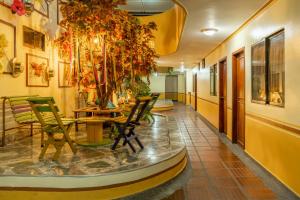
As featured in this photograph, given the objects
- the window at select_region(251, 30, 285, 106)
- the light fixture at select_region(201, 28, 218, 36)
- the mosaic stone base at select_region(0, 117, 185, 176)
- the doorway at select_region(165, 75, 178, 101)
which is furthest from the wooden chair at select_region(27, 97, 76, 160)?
the doorway at select_region(165, 75, 178, 101)

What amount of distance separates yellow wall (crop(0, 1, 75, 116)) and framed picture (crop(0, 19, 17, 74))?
86mm

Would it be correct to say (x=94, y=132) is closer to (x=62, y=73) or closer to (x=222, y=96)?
(x=62, y=73)

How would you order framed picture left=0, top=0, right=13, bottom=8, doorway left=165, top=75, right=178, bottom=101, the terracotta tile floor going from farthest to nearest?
1. doorway left=165, top=75, right=178, bottom=101
2. framed picture left=0, top=0, right=13, bottom=8
3. the terracotta tile floor

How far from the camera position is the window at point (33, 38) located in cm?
506

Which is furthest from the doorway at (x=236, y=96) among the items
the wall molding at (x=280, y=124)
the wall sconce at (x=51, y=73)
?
the wall sconce at (x=51, y=73)

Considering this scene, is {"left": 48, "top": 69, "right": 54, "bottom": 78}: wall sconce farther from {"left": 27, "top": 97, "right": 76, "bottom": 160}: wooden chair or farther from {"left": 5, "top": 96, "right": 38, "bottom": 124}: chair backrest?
{"left": 27, "top": 97, "right": 76, "bottom": 160}: wooden chair

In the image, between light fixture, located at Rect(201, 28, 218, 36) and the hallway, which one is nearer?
the hallway

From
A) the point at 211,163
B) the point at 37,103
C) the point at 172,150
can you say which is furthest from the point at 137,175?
the point at 211,163

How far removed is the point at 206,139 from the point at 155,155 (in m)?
3.10

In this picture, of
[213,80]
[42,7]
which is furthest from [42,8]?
[213,80]

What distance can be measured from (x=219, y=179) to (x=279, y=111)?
1.20 meters

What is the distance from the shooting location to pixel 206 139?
6.64 meters

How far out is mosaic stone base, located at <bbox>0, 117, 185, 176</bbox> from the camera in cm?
308

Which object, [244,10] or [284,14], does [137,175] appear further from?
[244,10]
